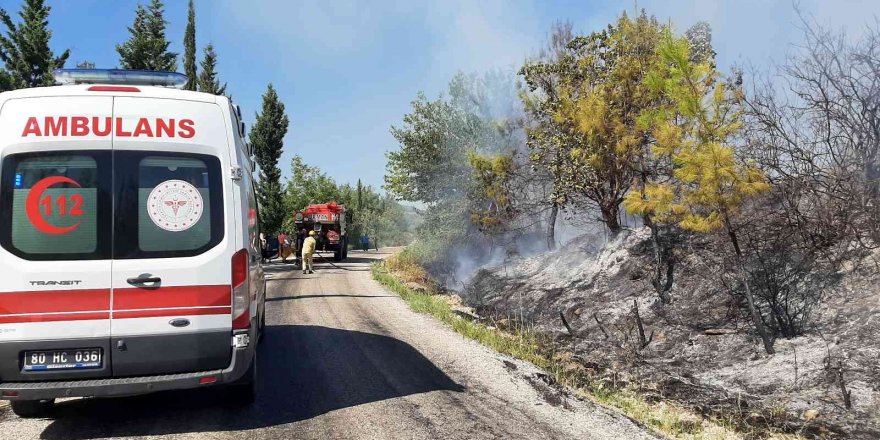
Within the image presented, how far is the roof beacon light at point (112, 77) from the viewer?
4.98 meters

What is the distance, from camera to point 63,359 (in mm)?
4121

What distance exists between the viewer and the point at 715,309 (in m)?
10.8

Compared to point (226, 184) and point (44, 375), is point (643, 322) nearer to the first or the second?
point (226, 184)

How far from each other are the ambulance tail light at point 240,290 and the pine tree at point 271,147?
3025cm

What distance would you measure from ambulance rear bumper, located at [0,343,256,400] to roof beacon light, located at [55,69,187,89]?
2571 mm

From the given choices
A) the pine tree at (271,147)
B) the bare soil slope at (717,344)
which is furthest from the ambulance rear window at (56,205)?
the pine tree at (271,147)

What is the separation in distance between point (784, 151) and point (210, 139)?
9.61m

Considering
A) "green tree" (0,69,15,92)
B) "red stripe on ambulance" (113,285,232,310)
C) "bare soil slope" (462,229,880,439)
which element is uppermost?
"green tree" (0,69,15,92)

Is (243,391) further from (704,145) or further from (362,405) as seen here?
(704,145)

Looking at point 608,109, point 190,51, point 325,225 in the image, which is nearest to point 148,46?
point 190,51

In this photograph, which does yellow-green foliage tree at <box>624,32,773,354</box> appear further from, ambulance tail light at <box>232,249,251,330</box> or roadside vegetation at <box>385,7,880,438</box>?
ambulance tail light at <box>232,249,251,330</box>

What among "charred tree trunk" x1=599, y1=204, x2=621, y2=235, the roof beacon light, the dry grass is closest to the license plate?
the roof beacon light

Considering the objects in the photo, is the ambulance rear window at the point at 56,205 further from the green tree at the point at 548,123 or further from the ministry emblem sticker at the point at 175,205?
the green tree at the point at 548,123

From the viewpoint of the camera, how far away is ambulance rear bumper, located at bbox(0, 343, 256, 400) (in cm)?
401
